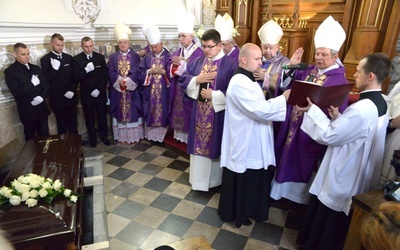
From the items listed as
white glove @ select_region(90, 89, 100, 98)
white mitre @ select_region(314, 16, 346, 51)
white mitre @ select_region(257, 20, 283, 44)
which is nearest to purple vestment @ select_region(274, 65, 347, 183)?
white mitre @ select_region(314, 16, 346, 51)

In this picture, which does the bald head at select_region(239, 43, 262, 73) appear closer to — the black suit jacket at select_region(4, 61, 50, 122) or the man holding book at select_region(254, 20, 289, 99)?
the man holding book at select_region(254, 20, 289, 99)

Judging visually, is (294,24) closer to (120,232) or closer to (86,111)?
(86,111)

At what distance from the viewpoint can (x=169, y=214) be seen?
9.73 ft

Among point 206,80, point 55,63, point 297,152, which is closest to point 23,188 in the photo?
point 206,80

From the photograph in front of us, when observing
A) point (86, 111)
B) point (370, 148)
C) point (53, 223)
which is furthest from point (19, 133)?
point (370, 148)

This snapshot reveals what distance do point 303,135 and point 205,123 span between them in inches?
42.1

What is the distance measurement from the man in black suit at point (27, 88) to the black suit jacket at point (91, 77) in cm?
56

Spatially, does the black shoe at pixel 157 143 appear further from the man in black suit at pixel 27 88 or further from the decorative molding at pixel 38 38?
the decorative molding at pixel 38 38

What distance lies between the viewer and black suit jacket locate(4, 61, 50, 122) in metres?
3.49

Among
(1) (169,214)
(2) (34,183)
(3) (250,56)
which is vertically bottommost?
(1) (169,214)

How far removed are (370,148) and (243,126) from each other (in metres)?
0.98

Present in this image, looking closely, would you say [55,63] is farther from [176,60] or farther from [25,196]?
[25,196]

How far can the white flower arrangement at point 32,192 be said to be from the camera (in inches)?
78.1

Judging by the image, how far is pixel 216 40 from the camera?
114 inches
